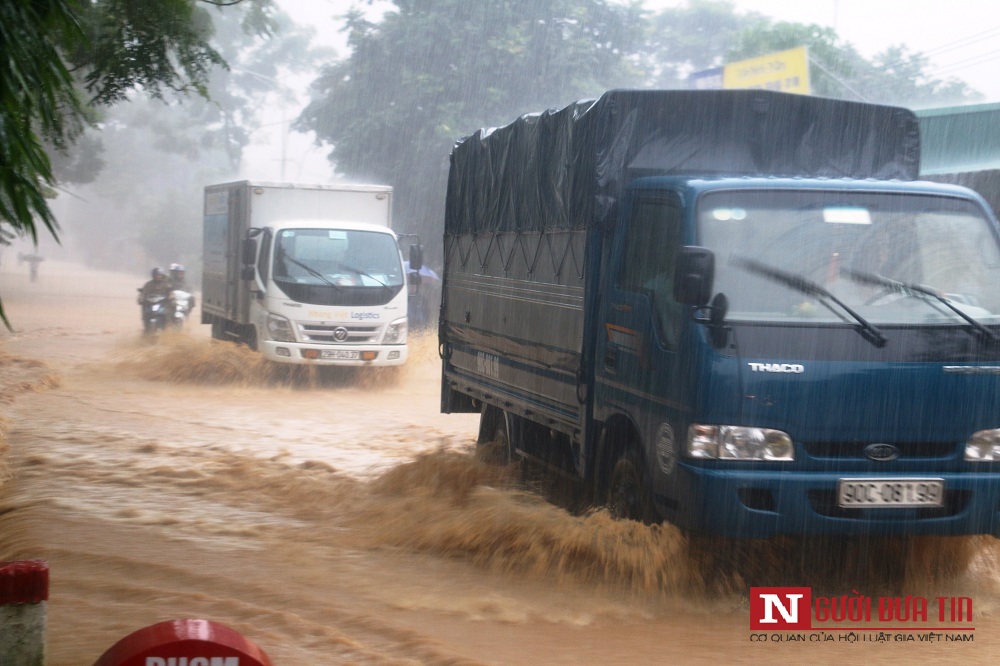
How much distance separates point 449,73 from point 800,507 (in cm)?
2715

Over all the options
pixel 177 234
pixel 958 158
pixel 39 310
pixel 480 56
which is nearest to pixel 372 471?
Result: pixel 958 158

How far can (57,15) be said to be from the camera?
465 centimetres

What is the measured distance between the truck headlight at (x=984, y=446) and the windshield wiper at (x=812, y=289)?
0.67 meters

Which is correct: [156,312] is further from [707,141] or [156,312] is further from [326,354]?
[707,141]

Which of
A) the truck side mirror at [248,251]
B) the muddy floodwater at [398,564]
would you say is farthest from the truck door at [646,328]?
the truck side mirror at [248,251]

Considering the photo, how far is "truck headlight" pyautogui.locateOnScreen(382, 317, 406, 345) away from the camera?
17688 millimetres

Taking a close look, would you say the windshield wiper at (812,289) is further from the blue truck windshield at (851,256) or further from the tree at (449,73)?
the tree at (449,73)

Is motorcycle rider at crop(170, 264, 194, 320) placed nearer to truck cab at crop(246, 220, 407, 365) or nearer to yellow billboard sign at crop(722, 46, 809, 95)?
truck cab at crop(246, 220, 407, 365)

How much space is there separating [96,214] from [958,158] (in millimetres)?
→ 91091

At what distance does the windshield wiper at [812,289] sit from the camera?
19.6 feet

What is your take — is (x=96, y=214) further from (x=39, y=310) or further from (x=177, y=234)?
(x=39, y=310)

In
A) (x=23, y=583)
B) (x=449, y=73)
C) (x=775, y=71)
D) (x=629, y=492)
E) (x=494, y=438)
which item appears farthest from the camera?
(x=775, y=71)

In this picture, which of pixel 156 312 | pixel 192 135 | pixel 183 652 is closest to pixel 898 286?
pixel 183 652

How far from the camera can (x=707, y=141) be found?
291 inches
